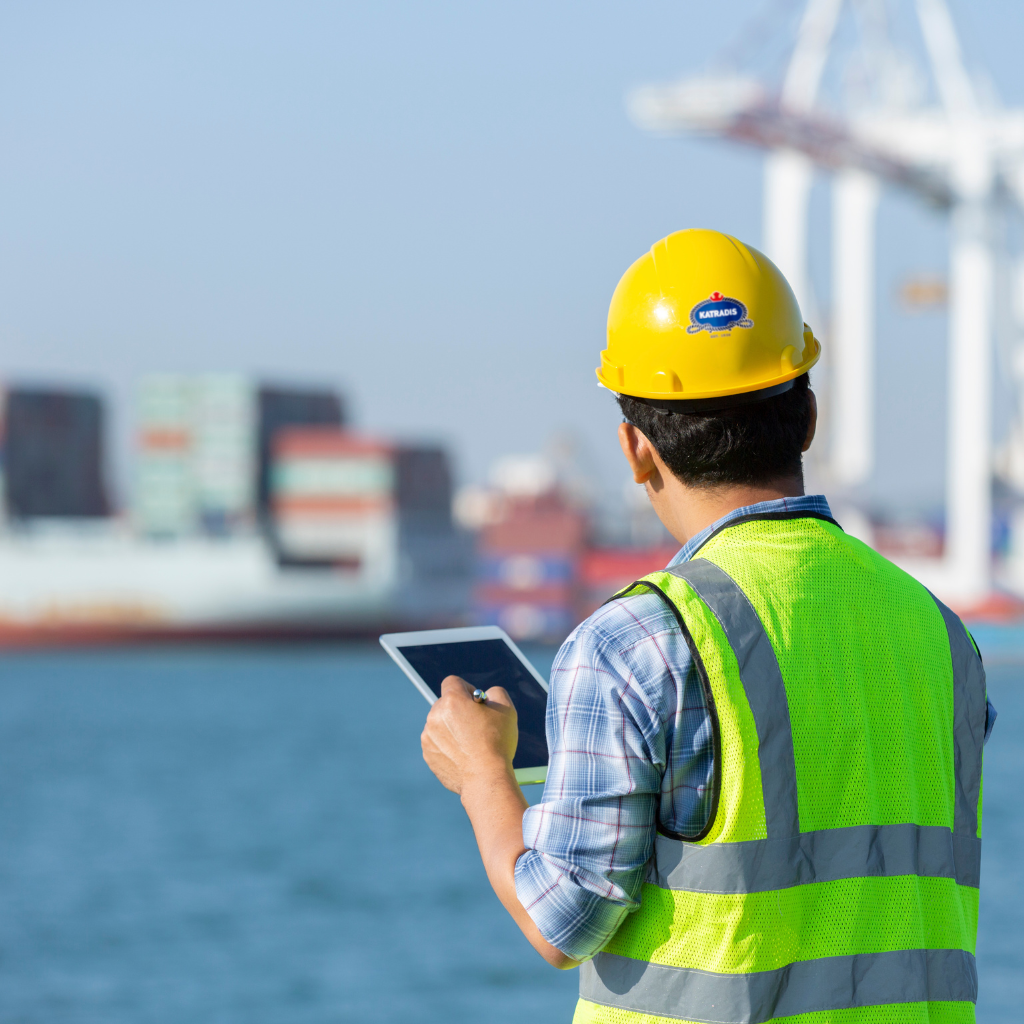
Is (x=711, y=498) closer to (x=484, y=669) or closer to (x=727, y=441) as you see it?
(x=727, y=441)

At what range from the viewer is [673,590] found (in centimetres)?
124

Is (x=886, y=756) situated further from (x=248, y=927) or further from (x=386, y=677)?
(x=386, y=677)

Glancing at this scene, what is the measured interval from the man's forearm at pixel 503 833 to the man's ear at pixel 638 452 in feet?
1.03

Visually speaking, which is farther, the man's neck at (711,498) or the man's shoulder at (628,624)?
the man's neck at (711,498)

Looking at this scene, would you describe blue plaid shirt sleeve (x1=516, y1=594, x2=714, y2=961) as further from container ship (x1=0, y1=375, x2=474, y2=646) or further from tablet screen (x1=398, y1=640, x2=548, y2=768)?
container ship (x1=0, y1=375, x2=474, y2=646)

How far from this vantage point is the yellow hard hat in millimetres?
1354

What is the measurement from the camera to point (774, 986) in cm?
122

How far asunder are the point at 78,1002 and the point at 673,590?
35.1ft

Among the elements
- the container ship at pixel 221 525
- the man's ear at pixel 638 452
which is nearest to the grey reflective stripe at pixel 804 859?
the man's ear at pixel 638 452

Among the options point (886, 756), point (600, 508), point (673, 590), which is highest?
point (673, 590)

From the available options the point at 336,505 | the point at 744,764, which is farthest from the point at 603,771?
the point at 336,505

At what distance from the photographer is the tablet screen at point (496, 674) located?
1515 millimetres

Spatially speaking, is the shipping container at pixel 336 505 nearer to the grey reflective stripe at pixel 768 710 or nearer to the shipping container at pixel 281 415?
the shipping container at pixel 281 415

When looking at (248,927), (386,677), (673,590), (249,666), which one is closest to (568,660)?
(673,590)
